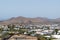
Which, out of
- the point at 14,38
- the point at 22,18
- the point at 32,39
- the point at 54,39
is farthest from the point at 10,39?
the point at 22,18

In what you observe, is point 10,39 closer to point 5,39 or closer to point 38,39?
point 5,39

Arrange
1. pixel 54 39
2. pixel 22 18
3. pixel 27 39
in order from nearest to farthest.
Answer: pixel 27 39 < pixel 54 39 < pixel 22 18

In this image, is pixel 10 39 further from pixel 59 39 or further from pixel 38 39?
pixel 59 39

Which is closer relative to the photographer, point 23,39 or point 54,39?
point 23,39

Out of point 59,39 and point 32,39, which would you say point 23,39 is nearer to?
point 32,39

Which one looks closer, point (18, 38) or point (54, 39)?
point (18, 38)

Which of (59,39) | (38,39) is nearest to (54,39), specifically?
(59,39)

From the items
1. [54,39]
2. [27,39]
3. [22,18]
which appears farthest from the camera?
[22,18]
